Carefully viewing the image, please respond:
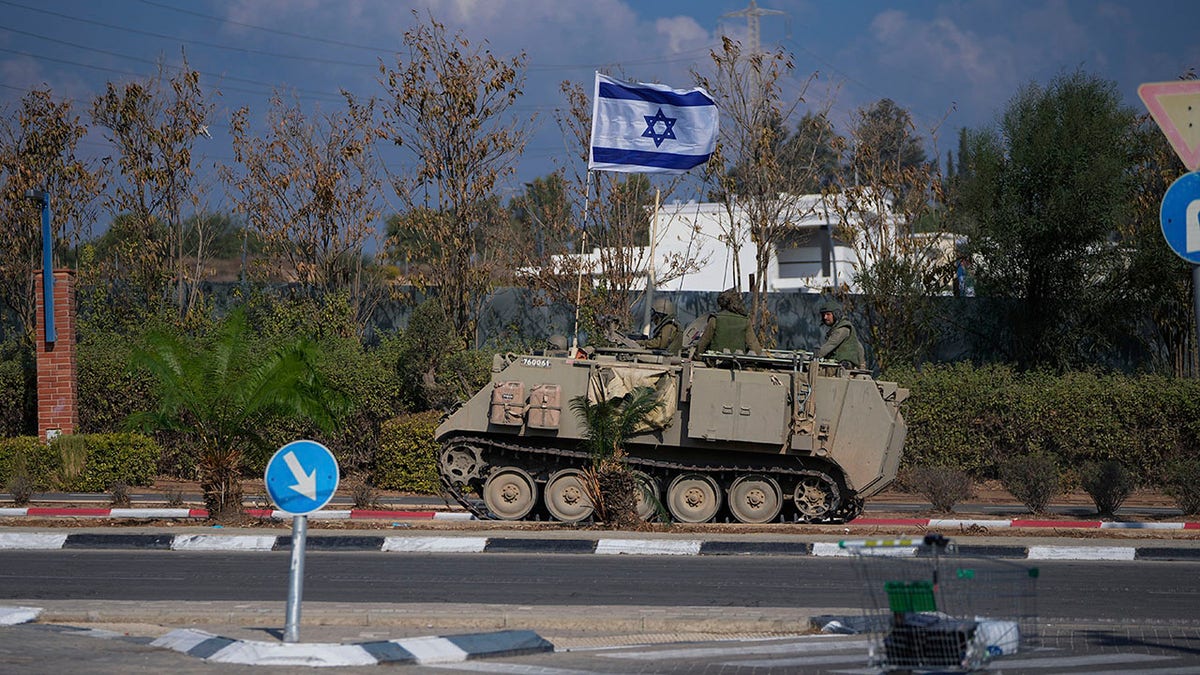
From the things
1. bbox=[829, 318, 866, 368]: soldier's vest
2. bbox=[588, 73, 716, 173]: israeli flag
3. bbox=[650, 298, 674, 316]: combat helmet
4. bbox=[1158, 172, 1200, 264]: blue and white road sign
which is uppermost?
bbox=[588, 73, 716, 173]: israeli flag

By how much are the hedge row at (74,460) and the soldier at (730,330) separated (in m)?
9.86

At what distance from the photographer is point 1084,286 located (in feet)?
86.9

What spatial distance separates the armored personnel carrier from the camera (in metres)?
16.6

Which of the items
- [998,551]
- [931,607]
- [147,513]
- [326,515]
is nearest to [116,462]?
[147,513]

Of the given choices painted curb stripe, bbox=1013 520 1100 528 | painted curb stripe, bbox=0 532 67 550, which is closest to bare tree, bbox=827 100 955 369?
painted curb stripe, bbox=1013 520 1100 528

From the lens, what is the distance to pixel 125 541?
44.9ft

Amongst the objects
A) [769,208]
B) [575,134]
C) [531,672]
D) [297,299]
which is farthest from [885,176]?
[531,672]

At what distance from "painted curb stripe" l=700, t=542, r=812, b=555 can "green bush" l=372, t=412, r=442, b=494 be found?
8.80 meters

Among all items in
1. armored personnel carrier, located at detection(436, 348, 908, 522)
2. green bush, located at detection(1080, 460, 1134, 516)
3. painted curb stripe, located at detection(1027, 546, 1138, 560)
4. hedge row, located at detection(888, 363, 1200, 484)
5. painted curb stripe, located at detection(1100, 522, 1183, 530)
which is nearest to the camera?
painted curb stripe, located at detection(1027, 546, 1138, 560)

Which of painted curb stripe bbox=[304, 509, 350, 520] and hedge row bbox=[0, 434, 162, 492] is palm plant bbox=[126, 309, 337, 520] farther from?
hedge row bbox=[0, 434, 162, 492]

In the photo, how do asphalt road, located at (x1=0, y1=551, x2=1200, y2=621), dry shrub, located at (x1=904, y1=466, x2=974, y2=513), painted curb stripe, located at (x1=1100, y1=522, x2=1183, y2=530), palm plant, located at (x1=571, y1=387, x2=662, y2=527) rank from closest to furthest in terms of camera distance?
1. asphalt road, located at (x1=0, y1=551, x2=1200, y2=621)
2. painted curb stripe, located at (x1=1100, y1=522, x2=1183, y2=530)
3. palm plant, located at (x1=571, y1=387, x2=662, y2=527)
4. dry shrub, located at (x1=904, y1=466, x2=974, y2=513)

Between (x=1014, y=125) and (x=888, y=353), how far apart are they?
5.11m

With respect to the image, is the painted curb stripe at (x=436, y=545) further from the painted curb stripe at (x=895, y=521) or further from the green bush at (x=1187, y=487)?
the green bush at (x=1187, y=487)

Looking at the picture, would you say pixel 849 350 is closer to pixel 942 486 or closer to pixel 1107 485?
pixel 942 486
